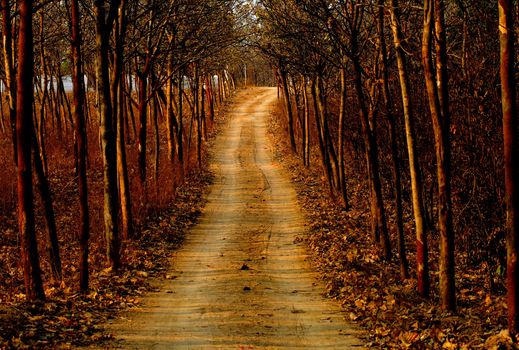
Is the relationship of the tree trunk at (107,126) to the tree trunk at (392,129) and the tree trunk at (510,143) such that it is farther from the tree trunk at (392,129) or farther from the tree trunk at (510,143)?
the tree trunk at (510,143)

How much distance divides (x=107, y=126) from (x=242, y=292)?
481 centimetres

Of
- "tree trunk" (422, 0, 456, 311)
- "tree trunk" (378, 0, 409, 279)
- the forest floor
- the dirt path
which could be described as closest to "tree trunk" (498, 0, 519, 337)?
the forest floor

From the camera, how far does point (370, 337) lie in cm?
866

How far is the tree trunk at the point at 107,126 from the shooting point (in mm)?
12594

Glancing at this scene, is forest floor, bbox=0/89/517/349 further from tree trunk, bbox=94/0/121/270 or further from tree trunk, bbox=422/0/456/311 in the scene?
tree trunk, bbox=422/0/456/311

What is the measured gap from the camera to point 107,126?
12812mm

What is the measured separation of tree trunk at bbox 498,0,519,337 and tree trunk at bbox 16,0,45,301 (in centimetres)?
750

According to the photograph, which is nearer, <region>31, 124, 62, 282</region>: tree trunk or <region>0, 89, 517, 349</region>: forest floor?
<region>0, 89, 517, 349</region>: forest floor

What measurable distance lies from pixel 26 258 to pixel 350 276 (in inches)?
258

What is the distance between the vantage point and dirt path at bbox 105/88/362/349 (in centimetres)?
865

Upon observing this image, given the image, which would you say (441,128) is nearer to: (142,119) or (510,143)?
(510,143)

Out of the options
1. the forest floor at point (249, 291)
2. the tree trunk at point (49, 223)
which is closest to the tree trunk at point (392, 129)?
the forest floor at point (249, 291)

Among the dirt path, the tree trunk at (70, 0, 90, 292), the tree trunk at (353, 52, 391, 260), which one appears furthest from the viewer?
the tree trunk at (353, 52, 391, 260)

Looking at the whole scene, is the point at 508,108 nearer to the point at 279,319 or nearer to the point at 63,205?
the point at 279,319
